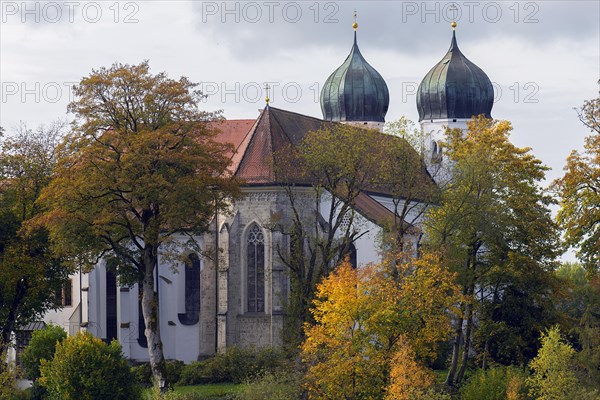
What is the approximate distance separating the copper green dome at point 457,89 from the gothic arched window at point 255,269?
17764 millimetres

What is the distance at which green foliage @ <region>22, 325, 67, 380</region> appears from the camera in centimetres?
4747

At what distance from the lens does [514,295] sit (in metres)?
48.8

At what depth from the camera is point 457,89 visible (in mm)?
66625

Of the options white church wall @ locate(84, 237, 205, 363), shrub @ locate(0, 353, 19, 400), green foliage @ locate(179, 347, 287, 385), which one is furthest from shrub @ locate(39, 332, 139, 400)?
white church wall @ locate(84, 237, 205, 363)

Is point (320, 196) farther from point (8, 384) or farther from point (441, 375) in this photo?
point (8, 384)

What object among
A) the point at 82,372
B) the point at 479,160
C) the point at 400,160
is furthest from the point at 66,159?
the point at 479,160

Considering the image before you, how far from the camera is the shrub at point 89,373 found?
1621 inches

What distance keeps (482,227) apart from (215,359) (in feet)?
35.7

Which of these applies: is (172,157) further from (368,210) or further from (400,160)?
(368,210)

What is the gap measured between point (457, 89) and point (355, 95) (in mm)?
5324

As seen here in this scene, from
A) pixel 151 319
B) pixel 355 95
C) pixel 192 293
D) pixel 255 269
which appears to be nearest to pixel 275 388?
pixel 151 319

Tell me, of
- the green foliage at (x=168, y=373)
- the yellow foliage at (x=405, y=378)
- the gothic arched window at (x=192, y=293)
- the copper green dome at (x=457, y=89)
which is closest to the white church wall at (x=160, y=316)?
the gothic arched window at (x=192, y=293)

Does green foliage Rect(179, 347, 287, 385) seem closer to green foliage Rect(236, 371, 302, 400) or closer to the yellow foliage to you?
green foliage Rect(236, 371, 302, 400)

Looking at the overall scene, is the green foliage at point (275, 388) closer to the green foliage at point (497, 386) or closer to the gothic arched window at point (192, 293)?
the green foliage at point (497, 386)
